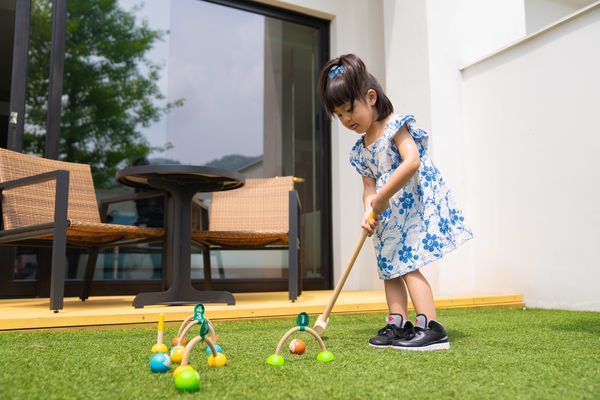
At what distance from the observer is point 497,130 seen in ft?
11.4

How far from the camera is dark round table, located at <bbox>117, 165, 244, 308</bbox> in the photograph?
248cm

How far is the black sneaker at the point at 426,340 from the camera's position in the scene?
1.61 meters

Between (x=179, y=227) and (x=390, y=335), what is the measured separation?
1.23 m

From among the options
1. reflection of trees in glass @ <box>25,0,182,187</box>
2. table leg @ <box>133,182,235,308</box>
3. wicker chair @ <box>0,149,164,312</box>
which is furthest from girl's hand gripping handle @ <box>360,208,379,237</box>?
reflection of trees in glass @ <box>25,0,182,187</box>

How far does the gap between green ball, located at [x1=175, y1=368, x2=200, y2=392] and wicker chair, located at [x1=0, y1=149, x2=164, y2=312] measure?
1.27 meters

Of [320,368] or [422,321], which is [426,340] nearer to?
[422,321]

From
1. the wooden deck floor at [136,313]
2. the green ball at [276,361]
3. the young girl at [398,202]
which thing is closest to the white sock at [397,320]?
the young girl at [398,202]

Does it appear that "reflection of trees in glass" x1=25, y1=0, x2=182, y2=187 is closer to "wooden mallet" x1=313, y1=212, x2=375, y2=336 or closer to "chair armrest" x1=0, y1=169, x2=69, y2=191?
"chair armrest" x1=0, y1=169, x2=69, y2=191

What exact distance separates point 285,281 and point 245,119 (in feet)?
4.11

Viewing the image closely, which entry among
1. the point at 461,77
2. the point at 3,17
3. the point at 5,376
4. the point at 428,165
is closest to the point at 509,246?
the point at 461,77

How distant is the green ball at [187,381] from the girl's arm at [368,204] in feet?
2.49

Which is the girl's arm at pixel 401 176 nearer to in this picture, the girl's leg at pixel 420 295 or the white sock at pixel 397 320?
the girl's leg at pixel 420 295

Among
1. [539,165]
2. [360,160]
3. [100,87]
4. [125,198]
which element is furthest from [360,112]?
[100,87]

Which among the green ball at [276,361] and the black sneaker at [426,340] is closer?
the green ball at [276,361]
